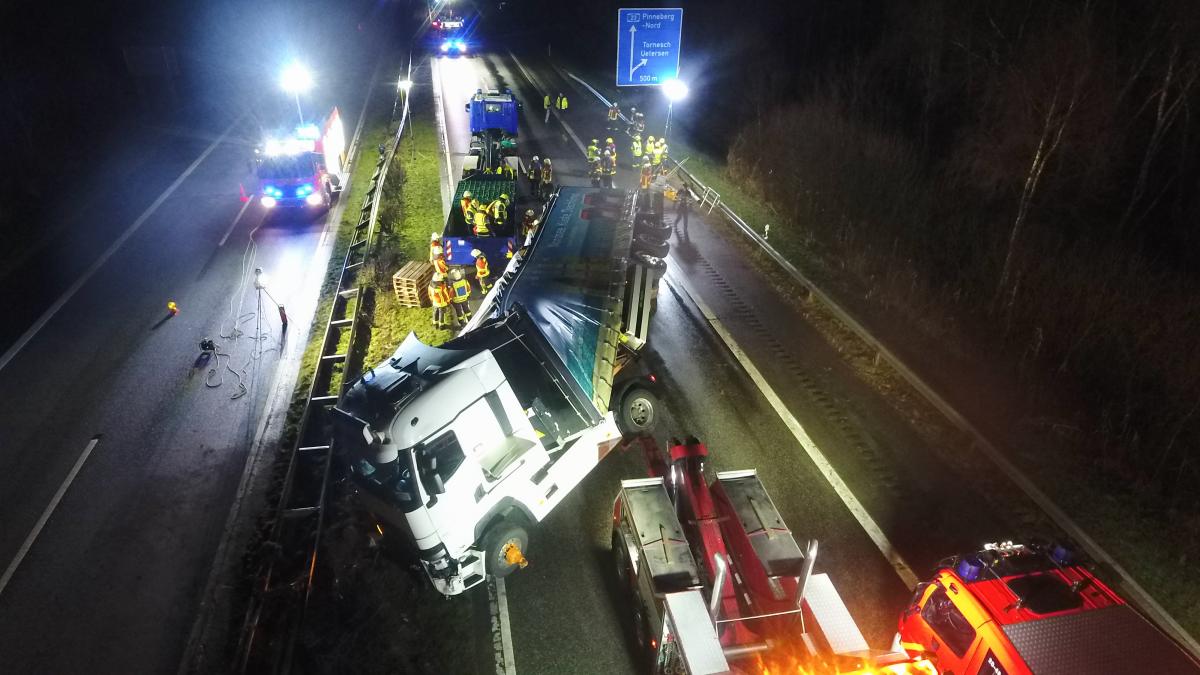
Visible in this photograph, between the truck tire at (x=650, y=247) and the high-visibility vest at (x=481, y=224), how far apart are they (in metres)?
3.70

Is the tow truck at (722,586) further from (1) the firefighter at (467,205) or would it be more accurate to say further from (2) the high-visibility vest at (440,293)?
(1) the firefighter at (467,205)

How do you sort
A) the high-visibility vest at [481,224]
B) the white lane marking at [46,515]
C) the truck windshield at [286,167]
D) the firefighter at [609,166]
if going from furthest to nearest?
1. the firefighter at [609,166]
2. the truck windshield at [286,167]
3. the high-visibility vest at [481,224]
4. the white lane marking at [46,515]

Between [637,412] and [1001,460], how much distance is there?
18.1 ft

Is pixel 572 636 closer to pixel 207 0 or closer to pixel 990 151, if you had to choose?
pixel 990 151

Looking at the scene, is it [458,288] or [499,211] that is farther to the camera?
[499,211]

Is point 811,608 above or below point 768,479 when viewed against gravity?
below

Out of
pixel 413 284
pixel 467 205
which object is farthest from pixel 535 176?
pixel 413 284

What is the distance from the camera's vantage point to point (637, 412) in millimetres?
9977

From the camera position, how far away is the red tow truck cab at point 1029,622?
189 inches

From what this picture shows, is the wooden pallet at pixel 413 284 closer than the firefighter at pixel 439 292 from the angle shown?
No

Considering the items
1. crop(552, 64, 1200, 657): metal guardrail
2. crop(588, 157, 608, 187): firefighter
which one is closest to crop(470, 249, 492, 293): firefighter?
crop(588, 157, 608, 187): firefighter

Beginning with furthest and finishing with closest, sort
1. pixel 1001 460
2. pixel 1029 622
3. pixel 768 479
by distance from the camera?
pixel 768 479
pixel 1001 460
pixel 1029 622

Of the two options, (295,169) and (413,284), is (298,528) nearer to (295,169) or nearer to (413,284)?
(413,284)

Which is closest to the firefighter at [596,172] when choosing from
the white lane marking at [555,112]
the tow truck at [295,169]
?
the white lane marking at [555,112]
